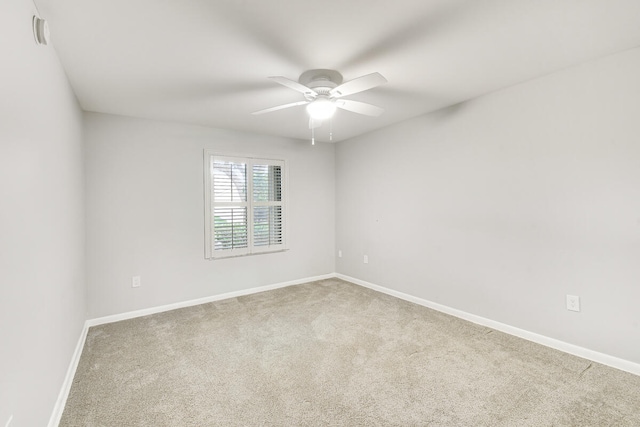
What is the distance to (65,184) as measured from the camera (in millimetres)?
2203

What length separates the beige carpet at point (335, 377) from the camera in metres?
1.73

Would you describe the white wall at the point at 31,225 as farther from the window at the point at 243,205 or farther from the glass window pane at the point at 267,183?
the glass window pane at the point at 267,183

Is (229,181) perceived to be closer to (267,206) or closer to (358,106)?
(267,206)

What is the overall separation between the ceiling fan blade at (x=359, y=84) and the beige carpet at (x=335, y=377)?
6.69 feet

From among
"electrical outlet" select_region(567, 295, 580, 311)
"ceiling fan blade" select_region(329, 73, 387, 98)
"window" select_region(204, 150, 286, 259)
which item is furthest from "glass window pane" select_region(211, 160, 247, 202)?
"electrical outlet" select_region(567, 295, 580, 311)

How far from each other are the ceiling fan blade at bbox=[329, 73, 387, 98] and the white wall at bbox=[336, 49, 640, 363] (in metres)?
1.59

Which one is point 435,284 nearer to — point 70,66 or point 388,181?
point 388,181

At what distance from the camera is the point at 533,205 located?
2.63 m

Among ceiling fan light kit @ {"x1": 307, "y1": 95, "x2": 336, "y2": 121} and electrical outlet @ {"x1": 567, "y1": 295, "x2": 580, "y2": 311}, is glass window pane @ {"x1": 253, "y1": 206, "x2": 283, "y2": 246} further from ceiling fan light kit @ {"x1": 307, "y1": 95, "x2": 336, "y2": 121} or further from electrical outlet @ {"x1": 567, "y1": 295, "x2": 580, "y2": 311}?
electrical outlet @ {"x1": 567, "y1": 295, "x2": 580, "y2": 311}

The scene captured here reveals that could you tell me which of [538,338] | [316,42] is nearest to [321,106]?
[316,42]

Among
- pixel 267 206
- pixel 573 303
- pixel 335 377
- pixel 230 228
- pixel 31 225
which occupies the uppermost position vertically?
pixel 267 206

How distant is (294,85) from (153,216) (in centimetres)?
247

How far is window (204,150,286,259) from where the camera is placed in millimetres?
3883

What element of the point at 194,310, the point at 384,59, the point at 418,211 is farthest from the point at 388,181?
the point at 194,310
